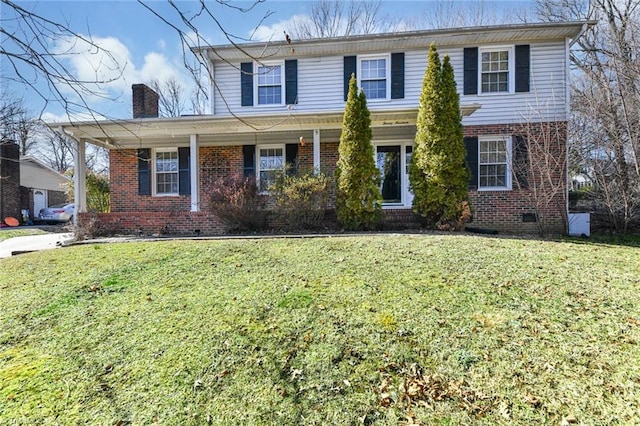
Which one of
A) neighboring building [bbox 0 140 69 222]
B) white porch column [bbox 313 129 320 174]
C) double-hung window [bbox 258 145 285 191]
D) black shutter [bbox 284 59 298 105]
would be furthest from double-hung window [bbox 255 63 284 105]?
neighboring building [bbox 0 140 69 222]

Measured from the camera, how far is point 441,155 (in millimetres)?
7551

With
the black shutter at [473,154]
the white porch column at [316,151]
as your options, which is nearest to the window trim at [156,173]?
the white porch column at [316,151]

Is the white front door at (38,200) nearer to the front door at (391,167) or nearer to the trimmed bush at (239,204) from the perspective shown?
the trimmed bush at (239,204)

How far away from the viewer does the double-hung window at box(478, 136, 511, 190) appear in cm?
1004

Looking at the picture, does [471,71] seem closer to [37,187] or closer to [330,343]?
[330,343]

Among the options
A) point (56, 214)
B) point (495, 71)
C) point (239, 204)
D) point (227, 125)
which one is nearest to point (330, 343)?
point (239, 204)

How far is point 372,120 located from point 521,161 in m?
4.50

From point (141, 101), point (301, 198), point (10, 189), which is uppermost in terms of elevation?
point (141, 101)

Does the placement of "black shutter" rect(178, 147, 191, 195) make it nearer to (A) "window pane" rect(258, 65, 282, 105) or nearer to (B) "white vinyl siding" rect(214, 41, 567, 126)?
(B) "white vinyl siding" rect(214, 41, 567, 126)

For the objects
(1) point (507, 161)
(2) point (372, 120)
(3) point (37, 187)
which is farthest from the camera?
(3) point (37, 187)

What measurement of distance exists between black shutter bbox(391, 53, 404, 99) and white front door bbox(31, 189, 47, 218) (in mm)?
22741

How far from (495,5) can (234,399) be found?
24375 mm

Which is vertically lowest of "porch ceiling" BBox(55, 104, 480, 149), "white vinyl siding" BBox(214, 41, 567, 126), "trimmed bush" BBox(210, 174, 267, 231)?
"trimmed bush" BBox(210, 174, 267, 231)

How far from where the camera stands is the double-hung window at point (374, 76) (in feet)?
34.8
